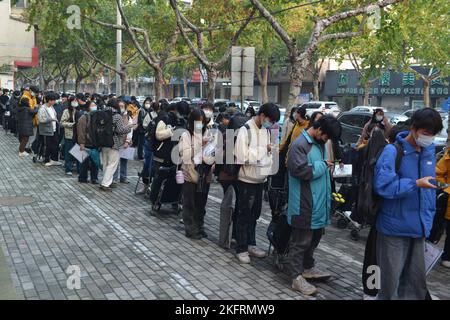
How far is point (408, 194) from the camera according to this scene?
170 inches

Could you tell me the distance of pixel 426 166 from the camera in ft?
14.3

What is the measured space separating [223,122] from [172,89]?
2463 inches

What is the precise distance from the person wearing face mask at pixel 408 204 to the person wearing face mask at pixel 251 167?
1.84 metres

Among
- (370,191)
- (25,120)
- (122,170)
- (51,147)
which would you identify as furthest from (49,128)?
(370,191)

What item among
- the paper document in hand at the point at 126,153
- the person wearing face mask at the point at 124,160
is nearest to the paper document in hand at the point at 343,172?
the person wearing face mask at the point at 124,160

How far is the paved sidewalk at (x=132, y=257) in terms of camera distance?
5344 millimetres

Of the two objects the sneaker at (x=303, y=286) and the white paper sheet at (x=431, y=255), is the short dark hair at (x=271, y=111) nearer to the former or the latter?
the sneaker at (x=303, y=286)

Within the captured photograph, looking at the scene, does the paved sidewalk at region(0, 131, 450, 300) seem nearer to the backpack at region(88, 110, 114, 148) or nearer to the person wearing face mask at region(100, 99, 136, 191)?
the person wearing face mask at region(100, 99, 136, 191)

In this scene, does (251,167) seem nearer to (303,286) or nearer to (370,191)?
(303,286)

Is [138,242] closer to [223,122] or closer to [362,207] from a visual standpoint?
[223,122]

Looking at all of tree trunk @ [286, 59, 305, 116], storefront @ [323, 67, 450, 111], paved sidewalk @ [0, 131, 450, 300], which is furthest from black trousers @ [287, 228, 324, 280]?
storefront @ [323, 67, 450, 111]

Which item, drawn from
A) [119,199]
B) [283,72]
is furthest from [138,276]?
[283,72]

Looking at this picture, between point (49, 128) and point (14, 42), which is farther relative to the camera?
point (14, 42)

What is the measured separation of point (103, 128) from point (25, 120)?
544 centimetres
